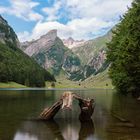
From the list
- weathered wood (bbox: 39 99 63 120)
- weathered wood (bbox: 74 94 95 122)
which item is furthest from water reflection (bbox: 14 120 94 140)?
weathered wood (bbox: 74 94 95 122)

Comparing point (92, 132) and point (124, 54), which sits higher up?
point (124, 54)

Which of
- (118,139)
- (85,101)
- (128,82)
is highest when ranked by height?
(128,82)

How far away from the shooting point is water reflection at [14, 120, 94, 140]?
28172 mm

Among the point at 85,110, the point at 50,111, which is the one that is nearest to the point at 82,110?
the point at 85,110

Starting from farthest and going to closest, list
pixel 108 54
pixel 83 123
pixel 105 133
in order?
pixel 108 54
pixel 83 123
pixel 105 133

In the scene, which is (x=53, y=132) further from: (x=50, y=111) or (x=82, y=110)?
(x=82, y=110)

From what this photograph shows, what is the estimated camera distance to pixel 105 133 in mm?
29984

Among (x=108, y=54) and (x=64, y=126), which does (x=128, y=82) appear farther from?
(x=64, y=126)

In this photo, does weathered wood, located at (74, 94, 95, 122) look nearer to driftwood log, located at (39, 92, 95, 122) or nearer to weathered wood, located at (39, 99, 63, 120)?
driftwood log, located at (39, 92, 95, 122)

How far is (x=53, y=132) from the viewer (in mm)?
31141

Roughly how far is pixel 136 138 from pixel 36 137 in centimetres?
804

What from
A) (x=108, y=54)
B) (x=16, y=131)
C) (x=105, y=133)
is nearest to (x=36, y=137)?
(x=16, y=131)

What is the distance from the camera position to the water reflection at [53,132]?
28.2 m

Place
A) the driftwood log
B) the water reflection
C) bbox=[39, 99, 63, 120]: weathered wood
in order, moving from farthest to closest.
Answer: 1. the driftwood log
2. bbox=[39, 99, 63, 120]: weathered wood
3. the water reflection
